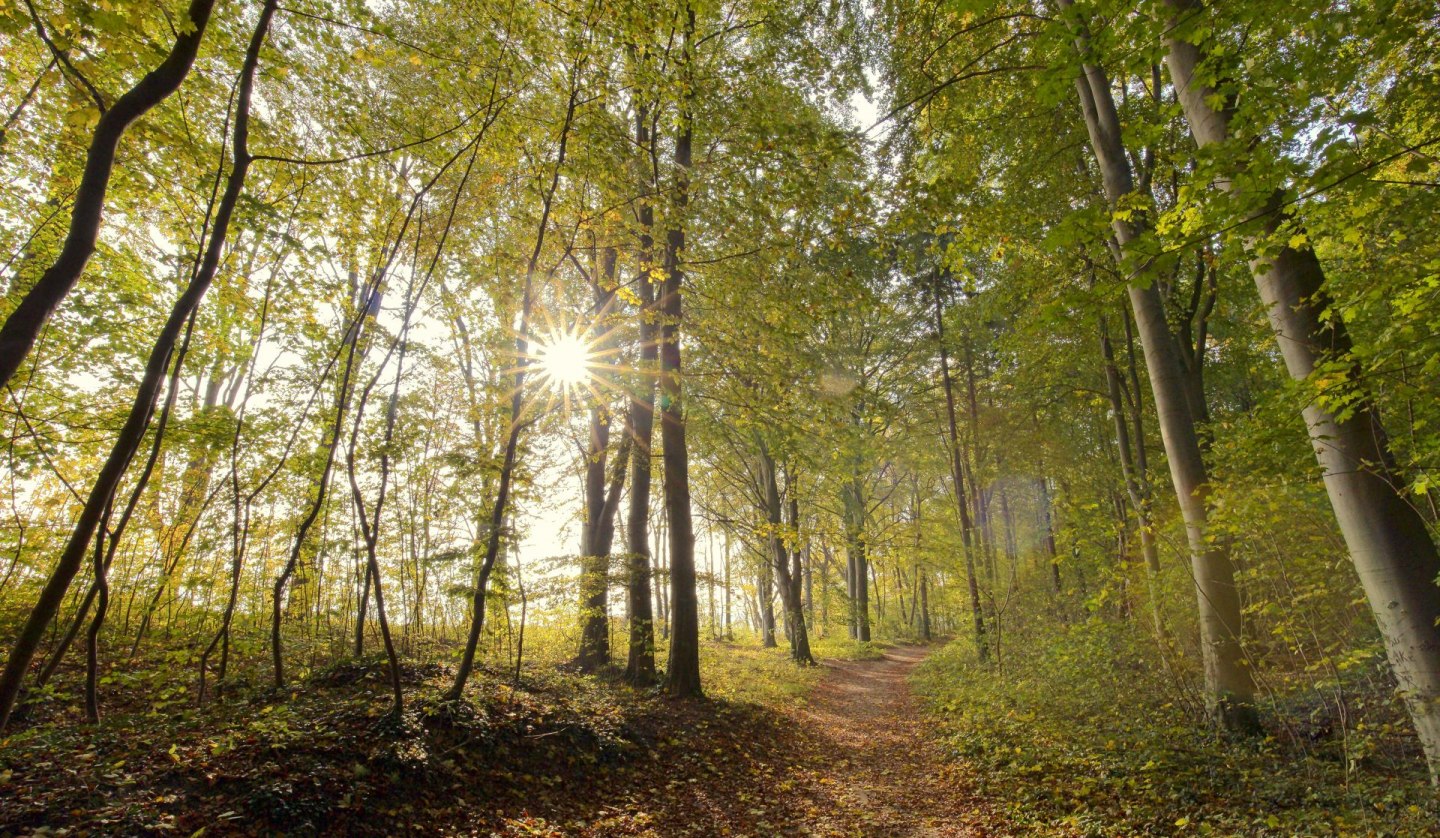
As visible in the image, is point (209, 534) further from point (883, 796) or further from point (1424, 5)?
point (1424, 5)

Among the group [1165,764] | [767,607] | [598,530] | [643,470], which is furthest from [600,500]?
[767,607]

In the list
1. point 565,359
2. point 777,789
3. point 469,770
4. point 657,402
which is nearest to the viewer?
point 469,770

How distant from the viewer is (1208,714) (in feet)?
19.0

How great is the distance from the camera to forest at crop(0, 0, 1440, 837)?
3.76 meters

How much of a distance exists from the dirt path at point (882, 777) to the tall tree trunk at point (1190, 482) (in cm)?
284

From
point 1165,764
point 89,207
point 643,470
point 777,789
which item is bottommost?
point 777,789

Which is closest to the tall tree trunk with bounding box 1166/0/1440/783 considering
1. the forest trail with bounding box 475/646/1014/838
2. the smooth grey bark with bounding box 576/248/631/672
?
the forest trail with bounding box 475/646/1014/838

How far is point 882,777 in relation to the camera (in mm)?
6496

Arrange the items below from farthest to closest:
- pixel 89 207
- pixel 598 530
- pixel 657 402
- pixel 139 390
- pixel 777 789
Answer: pixel 598 530 < pixel 657 402 < pixel 777 789 < pixel 139 390 < pixel 89 207

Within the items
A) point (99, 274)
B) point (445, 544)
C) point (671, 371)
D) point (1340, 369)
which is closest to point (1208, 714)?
point (1340, 369)

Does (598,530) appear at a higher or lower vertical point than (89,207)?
lower

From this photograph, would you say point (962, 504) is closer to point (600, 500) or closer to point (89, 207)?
point (600, 500)

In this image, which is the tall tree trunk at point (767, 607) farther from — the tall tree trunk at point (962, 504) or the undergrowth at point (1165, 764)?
the undergrowth at point (1165, 764)

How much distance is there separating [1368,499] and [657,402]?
7581mm
